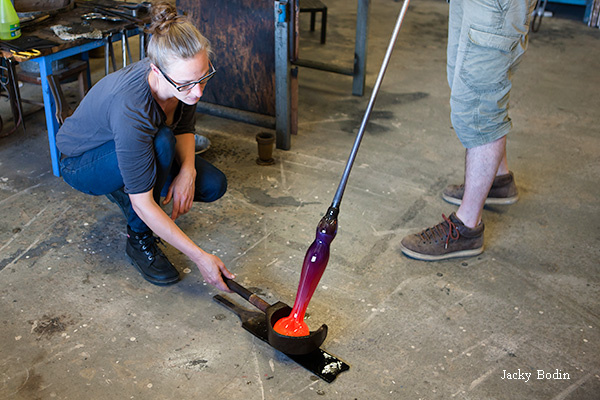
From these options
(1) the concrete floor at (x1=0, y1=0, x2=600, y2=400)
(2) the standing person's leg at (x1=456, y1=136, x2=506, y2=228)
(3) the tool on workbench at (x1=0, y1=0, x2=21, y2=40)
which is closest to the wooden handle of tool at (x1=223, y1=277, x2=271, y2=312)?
(1) the concrete floor at (x1=0, y1=0, x2=600, y2=400)

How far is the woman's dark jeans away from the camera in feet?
6.39

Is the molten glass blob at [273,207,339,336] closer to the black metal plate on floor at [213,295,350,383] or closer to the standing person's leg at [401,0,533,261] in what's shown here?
the black metal plate on floor at [213,295,350,383]

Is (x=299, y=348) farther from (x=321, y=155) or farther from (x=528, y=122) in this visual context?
(x=528, y=122)

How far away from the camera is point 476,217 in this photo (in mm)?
2336

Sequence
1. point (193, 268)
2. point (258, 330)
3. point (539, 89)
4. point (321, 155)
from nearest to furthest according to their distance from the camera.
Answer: point (258, 330) → point (193, 268) → point (321, 155) → point (539, 89)

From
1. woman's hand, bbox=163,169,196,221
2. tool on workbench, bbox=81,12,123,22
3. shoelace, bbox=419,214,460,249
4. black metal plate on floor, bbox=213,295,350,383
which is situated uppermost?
tool on workbench, bbox=81,12,123,22

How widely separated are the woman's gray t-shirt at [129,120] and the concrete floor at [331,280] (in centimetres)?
53

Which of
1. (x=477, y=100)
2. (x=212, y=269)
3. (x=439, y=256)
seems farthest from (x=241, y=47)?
(x=212, y=269)

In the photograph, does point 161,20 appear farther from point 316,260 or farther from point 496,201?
point 496,201

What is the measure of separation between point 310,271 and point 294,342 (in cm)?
22

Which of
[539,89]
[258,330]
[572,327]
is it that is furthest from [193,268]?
[539,89]

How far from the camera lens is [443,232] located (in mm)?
2350

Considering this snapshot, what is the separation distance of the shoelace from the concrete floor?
0.11m

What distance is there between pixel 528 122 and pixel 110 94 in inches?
106
